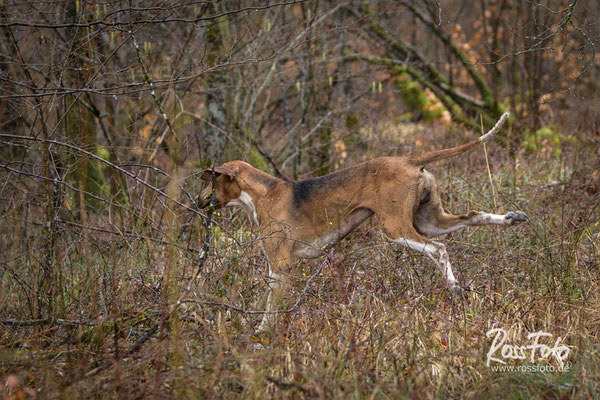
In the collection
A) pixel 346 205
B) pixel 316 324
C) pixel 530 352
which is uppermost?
pixel 346 205

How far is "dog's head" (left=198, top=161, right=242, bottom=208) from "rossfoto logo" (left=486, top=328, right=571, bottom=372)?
10.3 ft

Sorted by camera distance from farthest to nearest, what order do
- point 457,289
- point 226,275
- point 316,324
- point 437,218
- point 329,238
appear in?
point 329,238, point 437,218, point 457,289, point 226,275, point 316,324

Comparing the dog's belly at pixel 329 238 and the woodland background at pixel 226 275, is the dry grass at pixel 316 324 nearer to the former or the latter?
the woodland background at pixel 226 275

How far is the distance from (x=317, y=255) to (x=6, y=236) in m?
3.43

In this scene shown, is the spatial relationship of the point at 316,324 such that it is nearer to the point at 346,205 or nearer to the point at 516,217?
the point at 346,205

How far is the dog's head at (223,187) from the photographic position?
22.5 ft

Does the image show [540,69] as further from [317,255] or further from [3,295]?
[3,295]

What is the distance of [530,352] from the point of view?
4797 millimetres

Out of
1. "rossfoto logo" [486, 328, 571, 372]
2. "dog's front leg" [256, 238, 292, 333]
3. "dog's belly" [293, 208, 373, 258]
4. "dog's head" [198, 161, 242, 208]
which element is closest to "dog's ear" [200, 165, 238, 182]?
"dog's head" [198, 161, 242, 208]

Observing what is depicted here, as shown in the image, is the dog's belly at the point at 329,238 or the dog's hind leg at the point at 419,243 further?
the dog's belly at the point at 329,238

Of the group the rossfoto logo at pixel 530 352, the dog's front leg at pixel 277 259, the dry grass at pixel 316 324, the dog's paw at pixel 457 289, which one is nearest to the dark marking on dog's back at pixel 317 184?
the dog's front leg at pixel 277 259

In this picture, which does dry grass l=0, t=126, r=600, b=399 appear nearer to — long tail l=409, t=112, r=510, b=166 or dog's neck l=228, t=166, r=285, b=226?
dog's neck l=228, t=166, r=285, b=226

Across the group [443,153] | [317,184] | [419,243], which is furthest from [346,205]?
[443,153]

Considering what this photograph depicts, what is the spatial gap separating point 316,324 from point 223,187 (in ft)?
7.58
